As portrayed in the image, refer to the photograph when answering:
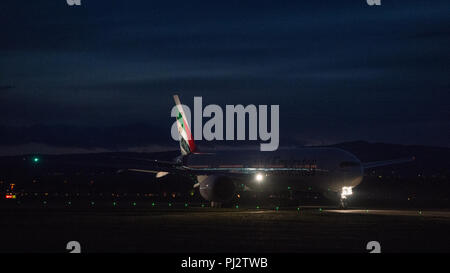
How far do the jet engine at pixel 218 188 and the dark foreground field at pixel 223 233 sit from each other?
14.4m

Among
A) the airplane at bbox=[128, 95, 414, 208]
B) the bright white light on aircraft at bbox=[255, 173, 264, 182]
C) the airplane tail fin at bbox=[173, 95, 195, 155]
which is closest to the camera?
the airplane at bbox=[128, 95, 414, 208]

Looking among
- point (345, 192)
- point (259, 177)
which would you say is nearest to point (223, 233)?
point (345, 192)

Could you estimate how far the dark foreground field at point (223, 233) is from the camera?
26297 millimetres

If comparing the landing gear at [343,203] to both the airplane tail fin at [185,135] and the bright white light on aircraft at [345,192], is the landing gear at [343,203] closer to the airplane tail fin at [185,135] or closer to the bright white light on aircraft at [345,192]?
the bright white light on aircraft at [345,192]

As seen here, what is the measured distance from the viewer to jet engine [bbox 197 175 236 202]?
58.5m

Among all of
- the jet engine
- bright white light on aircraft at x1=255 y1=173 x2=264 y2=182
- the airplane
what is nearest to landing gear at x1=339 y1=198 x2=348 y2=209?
the airplane

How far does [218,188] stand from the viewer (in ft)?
192

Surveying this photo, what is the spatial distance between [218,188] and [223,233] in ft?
86.6

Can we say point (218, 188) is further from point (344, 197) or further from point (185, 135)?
point (185, 135)

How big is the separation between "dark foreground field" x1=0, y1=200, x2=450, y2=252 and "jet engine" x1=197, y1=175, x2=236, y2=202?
14.4 meters

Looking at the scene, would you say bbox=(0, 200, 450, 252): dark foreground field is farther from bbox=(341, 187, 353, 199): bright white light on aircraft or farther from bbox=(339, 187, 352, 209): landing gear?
bbox=(341, 187, 353, 199): bright white light on aircraft
